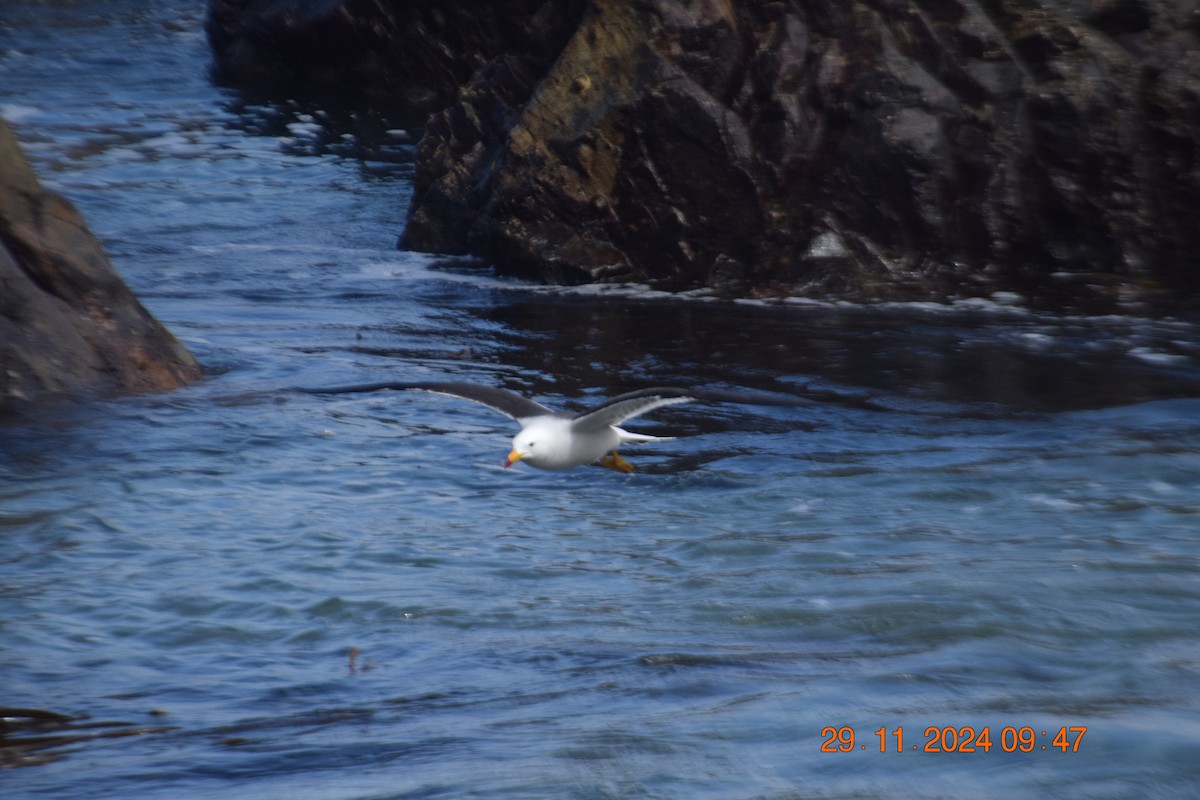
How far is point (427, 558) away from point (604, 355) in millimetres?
3601

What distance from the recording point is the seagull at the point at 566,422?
6.80 m

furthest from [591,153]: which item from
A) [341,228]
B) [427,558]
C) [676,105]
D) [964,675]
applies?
[964,675]

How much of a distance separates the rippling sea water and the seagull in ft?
0.84

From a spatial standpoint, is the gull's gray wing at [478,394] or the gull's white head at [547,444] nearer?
the gull's white head at [547,444]

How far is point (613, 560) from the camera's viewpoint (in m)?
6.42

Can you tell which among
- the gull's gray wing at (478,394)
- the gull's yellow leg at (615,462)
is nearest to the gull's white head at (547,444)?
the gull's gray wing at (478,394)

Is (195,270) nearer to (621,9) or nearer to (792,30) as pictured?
(621,9)

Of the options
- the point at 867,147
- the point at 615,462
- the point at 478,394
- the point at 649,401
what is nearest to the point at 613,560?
the point at 649,401
